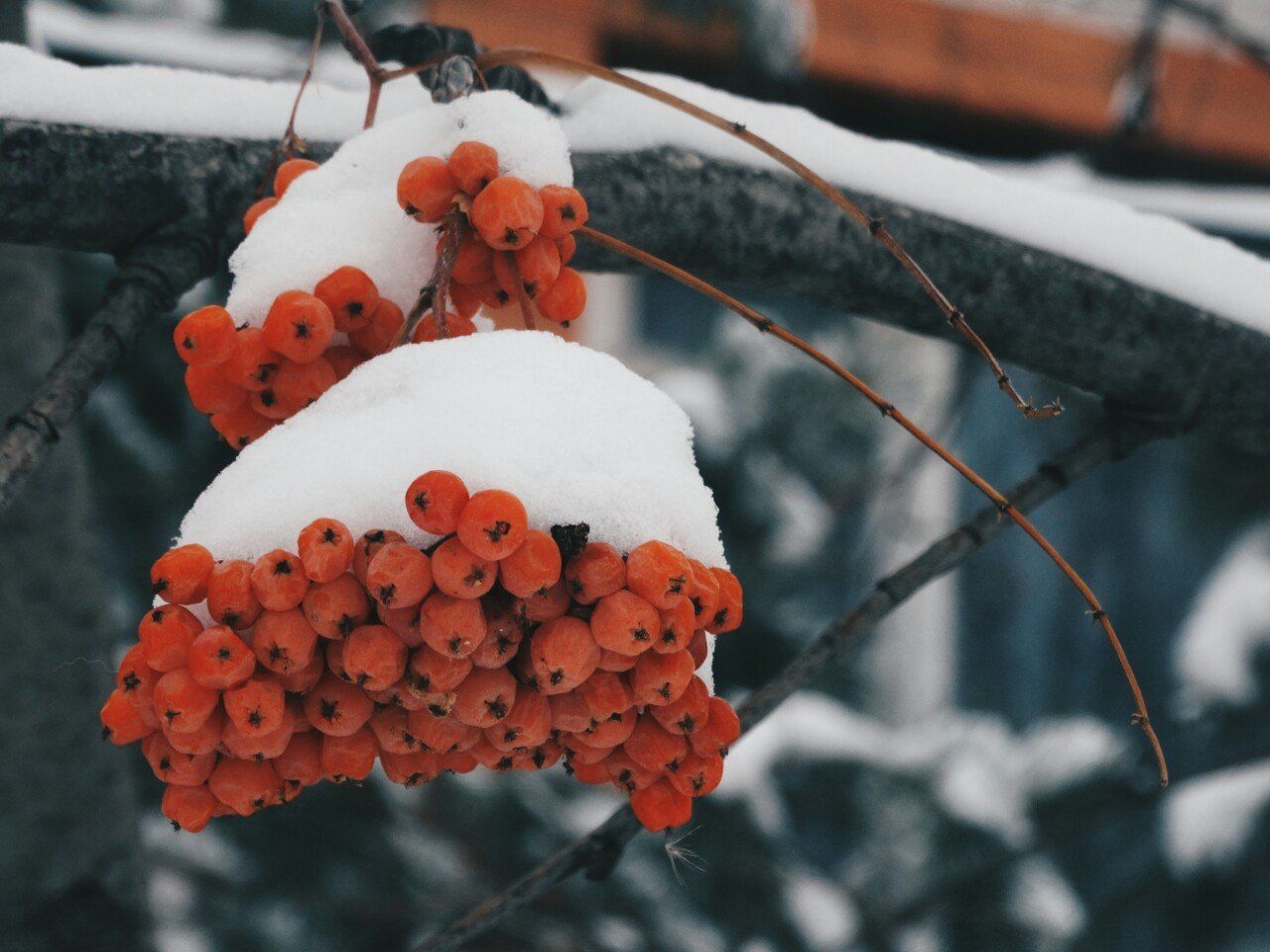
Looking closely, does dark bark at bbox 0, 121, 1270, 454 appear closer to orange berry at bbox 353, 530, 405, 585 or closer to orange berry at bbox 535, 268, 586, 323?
orange berry at bbox 535, 268, 586, 323

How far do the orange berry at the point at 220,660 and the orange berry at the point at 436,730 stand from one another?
118 millimetres

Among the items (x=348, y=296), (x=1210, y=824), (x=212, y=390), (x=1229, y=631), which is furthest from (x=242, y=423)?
(x=1229, y=631)

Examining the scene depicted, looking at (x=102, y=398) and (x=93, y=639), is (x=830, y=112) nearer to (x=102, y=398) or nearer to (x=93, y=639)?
(x=102, y=398)

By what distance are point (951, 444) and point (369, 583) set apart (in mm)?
3118

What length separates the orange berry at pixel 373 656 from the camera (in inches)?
28.4

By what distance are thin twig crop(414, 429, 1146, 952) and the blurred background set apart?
71cm

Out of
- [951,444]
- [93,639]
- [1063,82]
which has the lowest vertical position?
[951,444]

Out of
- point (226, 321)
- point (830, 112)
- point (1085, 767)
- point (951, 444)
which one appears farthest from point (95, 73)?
point (830, 112)

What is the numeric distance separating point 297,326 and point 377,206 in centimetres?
18

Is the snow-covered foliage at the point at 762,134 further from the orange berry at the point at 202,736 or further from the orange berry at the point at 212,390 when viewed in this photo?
the orange berry at the point at 202,736

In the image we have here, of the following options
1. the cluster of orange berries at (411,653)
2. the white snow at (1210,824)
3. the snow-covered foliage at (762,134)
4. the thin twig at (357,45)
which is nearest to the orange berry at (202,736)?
the cluster of orange berries at (411,653)

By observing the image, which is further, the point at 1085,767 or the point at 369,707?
the point at 1085,767

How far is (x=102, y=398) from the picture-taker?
286 cm

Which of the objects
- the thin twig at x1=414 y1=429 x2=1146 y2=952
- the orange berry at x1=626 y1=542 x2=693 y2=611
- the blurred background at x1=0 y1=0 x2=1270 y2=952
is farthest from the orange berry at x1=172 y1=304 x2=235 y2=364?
the blurred background at x1=0 y1=0 x2=1270 y2=952
